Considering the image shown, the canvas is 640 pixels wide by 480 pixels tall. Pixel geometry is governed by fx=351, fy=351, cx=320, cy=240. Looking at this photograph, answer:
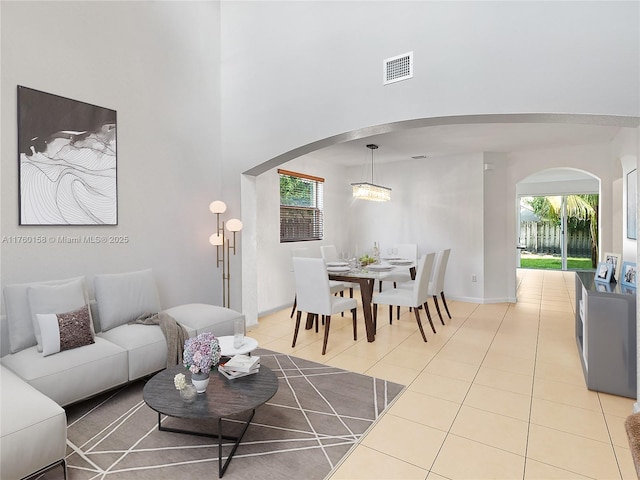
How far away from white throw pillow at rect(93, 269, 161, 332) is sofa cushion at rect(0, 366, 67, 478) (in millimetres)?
1183

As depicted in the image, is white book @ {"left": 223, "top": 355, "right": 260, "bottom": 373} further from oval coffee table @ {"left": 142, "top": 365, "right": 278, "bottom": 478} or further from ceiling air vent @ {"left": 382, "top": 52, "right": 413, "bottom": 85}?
ceiling air vent @ {"left": 382, "top": 52, "right": 413, "bottom": 85}

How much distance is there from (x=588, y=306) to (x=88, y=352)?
394 centimetres

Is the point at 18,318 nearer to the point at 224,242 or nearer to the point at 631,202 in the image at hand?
the point at 224,242

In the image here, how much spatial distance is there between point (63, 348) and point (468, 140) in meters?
5.27

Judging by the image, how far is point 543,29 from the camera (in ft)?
8.50

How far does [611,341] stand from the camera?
2.79 meters

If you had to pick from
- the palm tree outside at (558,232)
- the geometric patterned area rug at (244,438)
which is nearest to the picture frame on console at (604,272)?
the geometric patterned area rug at (244,438)

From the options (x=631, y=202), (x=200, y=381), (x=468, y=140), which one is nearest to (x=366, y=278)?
(x=200, y=381)

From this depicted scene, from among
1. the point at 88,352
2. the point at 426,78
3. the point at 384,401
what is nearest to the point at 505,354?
the point at 384,401

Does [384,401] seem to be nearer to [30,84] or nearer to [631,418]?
[631,418]

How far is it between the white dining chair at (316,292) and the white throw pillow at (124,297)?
148 cm

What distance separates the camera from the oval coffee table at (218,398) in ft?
6.23

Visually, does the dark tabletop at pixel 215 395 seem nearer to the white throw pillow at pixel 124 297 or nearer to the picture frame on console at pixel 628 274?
the white throw pillow at pixel 124 297

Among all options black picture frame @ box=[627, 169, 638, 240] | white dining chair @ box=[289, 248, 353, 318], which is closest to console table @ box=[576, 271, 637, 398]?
black picture frame @ box=[627, 169, 638, 240]
